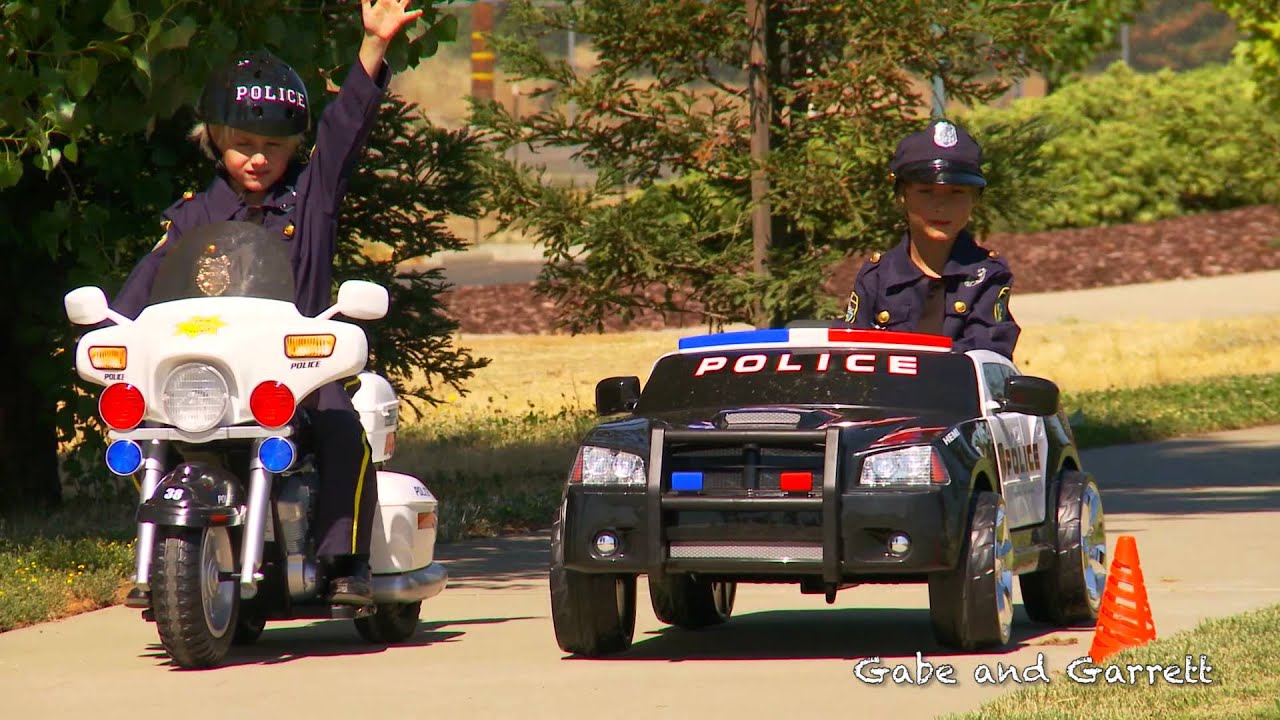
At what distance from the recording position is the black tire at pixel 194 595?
24.1 feet

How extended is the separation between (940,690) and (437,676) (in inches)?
70.7

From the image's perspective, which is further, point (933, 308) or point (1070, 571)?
point (933, 308)

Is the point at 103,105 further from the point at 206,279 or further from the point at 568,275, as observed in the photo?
the point at 568,275

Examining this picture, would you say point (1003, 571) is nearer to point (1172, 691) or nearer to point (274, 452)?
point (1172, 691)

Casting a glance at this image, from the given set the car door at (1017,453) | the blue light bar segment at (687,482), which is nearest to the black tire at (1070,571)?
the car door at (1017,453)

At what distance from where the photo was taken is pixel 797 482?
7.55m

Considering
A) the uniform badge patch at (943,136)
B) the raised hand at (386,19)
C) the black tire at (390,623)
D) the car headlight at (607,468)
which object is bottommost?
the black tire at (390,623)

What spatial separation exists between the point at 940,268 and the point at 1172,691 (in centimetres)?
315

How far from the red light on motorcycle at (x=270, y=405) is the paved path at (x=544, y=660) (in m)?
0.92

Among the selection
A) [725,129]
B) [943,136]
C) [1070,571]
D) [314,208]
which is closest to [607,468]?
[314,208]

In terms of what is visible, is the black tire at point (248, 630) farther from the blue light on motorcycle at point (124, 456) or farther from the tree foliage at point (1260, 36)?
the tree foliage at point (1260, 36)

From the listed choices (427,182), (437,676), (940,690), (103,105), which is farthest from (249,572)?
(427,182)

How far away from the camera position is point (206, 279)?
25.3 ft

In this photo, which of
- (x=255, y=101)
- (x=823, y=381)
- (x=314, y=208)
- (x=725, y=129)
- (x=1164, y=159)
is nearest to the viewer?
(x=255, y=101)
